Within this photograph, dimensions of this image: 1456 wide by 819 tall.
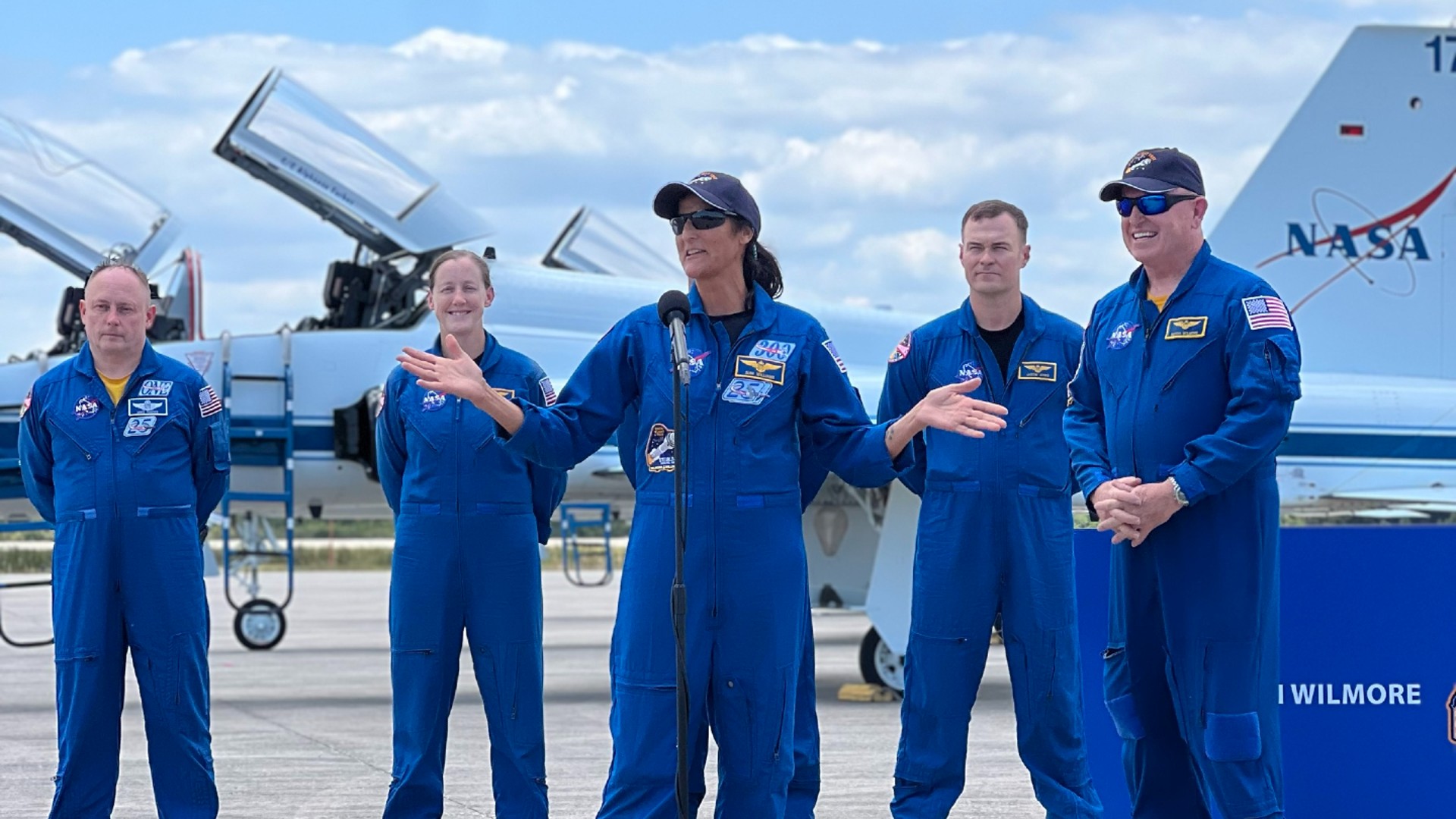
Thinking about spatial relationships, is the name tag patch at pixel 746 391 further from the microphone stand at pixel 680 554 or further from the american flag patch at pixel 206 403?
the american flag patch at pixel 206 403

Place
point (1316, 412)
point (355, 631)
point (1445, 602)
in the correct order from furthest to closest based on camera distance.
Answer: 1. point (355, 631)
2. point (1316, 412)
3. point (1445, 602)

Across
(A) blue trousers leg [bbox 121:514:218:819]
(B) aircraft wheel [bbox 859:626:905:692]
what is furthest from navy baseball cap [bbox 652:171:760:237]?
(B) aircraft wheel [bbox 859:626:905:692]

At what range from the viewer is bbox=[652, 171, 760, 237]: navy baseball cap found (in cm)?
417

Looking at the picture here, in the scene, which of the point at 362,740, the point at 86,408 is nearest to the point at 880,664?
the point at 362,740

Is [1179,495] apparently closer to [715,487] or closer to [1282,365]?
[1282,365]

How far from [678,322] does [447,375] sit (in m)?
0.59

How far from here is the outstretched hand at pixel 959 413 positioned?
405cm

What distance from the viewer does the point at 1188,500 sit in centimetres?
422

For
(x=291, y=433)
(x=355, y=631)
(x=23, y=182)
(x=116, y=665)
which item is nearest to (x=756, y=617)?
(x=116, y=665)

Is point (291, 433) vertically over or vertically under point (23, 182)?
under

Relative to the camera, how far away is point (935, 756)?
515 centimetres

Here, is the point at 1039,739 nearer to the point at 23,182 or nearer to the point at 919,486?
the point at 919,486

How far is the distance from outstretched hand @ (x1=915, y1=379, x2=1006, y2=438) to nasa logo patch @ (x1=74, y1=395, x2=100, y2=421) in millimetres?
2754

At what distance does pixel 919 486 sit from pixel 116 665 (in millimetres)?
2650
